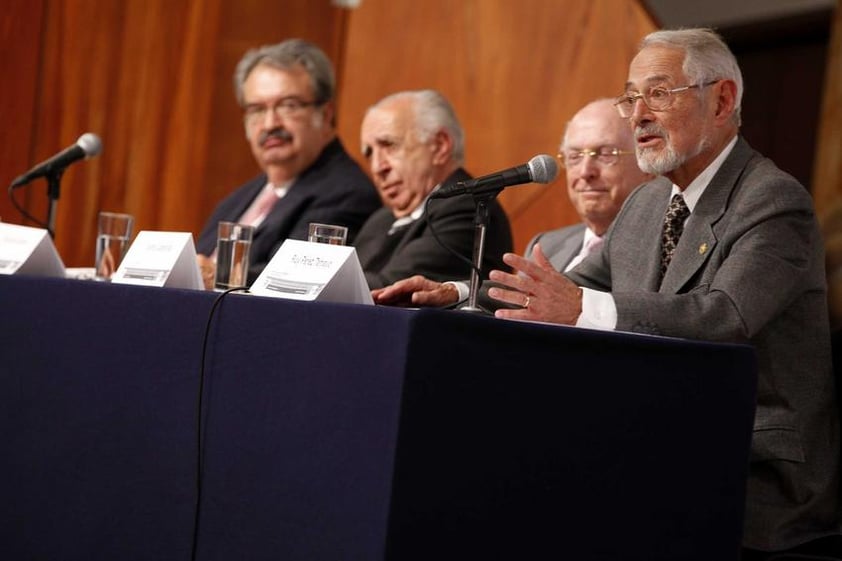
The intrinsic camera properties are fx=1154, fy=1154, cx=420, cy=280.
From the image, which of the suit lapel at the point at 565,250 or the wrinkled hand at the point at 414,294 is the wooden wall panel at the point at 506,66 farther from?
the wrinkled hand at the point at 414,294

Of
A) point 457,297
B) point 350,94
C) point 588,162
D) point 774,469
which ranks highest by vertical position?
point 350,94

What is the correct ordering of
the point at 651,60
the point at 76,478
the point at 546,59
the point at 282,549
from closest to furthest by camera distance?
the point at 282,549 → the point at 76,478 → the point at 651,60 → the point at 546,59

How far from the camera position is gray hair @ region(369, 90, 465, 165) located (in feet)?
12.4

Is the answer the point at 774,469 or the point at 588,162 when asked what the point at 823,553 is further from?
the point at 588,162

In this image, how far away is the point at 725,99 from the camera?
8.29 feet

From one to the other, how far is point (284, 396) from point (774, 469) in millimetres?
996

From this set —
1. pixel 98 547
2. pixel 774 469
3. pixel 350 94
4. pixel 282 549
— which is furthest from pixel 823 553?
pixel 350 94

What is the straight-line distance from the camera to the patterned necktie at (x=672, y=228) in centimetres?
250

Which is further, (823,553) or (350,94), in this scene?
(350,94)

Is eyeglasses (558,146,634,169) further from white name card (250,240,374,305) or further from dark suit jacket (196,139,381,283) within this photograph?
white name card (250,240,374,305)

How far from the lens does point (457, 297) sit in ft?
7.82

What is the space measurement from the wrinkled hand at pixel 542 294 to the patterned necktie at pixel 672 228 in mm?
425

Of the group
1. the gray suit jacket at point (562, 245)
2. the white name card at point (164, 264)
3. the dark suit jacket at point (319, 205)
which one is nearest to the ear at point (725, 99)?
the gray suit jacket at point (562, 245)

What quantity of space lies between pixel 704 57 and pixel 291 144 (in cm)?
196
